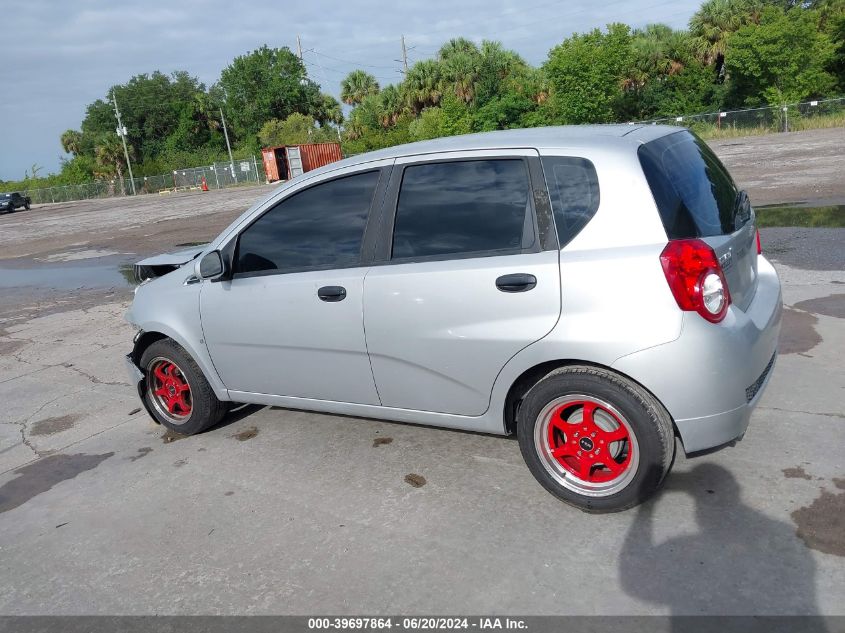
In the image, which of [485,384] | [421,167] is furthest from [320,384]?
[421,167]

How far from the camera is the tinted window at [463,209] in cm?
351

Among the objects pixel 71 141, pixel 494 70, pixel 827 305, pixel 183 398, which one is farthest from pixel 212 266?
pixel 71 141

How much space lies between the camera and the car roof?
3.44 meters

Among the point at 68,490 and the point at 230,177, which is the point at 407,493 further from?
the point at 230,177

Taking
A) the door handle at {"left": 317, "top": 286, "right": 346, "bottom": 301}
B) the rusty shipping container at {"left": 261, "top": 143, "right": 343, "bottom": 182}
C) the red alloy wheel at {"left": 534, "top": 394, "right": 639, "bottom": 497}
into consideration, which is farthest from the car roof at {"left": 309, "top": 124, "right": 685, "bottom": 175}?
the rusty shipping container at {"left": 261, "top": 143, "right": 343, "bottom": 182}

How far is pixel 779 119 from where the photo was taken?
121ft

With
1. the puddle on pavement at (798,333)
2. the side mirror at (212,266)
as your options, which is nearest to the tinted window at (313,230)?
the side mirror at (212,266)

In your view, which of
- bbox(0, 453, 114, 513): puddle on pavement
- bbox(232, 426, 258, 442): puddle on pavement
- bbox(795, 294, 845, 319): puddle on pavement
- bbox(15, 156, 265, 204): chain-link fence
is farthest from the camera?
bbox(15, 156, 265, 204): chain-link fence

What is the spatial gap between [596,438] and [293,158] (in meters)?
48.8

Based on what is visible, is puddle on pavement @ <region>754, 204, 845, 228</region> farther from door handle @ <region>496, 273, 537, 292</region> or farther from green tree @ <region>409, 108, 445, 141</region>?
green tree @ <region>409, 108, 445, 141</region>

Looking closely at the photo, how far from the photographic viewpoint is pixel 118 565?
347cm

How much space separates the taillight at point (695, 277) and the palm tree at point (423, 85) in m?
54.5

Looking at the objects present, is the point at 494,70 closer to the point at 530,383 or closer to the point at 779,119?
the point at 779,119

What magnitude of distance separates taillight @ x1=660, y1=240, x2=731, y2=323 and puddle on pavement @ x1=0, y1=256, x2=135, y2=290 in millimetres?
10308
